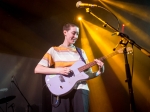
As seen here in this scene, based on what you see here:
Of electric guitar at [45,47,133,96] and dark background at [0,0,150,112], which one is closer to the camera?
electric guitar at [45,47,133,96]

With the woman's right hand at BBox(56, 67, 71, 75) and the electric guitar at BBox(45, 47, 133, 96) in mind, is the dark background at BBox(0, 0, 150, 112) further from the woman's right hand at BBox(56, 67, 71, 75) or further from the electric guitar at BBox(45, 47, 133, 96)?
the woman's right hand at BBox(56, 67, 71, 75)

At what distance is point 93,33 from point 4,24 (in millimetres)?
2474

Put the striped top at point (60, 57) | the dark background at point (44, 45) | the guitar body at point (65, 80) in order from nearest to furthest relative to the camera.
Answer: the guitar body at point (65, 80), the striped top at point (60, 57), the dark background at point (44, 45)

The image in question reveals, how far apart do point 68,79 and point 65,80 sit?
47 mm

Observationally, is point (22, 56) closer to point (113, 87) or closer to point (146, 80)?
point (113, 87)

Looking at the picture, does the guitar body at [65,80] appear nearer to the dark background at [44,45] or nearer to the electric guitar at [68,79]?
the electric guitar at [68,79]

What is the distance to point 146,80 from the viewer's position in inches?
171

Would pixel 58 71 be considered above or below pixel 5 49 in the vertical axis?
below

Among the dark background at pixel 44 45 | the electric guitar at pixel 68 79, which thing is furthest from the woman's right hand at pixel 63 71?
the dark background at pixel 44 45

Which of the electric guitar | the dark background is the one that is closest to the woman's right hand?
the electric guitar

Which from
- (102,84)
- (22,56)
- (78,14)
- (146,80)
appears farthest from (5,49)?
(146,80)

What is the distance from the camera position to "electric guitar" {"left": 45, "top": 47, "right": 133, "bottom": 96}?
95.4 inches

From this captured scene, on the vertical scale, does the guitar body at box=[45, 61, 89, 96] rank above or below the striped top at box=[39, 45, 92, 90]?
below

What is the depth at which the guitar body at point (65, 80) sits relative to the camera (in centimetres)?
242
